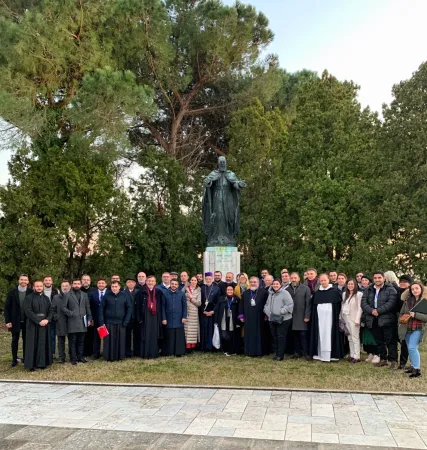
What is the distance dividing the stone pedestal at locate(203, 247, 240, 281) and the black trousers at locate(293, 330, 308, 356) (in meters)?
3.03

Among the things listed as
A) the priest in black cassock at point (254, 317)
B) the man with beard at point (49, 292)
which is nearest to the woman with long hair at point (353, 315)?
the priest in black cassock at point (254, 317)

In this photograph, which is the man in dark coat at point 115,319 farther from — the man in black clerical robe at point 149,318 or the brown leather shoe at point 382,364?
the brown leather shoe at point 382,364

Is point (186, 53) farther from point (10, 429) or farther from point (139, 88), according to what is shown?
point (10, 429)

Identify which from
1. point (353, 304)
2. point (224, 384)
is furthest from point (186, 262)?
point (224, 384)

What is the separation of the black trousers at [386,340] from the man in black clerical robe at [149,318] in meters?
3.51

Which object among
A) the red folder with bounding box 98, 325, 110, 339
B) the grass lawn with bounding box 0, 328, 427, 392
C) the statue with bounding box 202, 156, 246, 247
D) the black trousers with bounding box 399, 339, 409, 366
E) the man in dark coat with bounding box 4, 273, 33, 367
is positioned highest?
the statue with bounding box 202, 156, 246, 247

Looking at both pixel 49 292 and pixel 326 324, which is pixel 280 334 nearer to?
pixel 326 324

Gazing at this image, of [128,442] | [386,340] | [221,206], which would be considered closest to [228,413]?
[128,442]

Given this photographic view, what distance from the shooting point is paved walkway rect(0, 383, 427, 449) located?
14.7ft

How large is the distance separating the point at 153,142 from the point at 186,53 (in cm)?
386

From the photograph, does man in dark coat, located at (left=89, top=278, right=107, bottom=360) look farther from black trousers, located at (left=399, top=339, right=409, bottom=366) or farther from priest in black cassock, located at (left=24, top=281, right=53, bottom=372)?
black trousers, located at (left=399, top=339, right=409, bottom=366)

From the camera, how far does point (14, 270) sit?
15.8 metres

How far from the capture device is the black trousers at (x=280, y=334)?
8398 millimetres

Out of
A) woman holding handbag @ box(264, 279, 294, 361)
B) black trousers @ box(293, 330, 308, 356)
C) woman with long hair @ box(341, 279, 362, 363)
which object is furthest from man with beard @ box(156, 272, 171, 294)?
woman with long hair @ box(341, 279, 362, 363)
